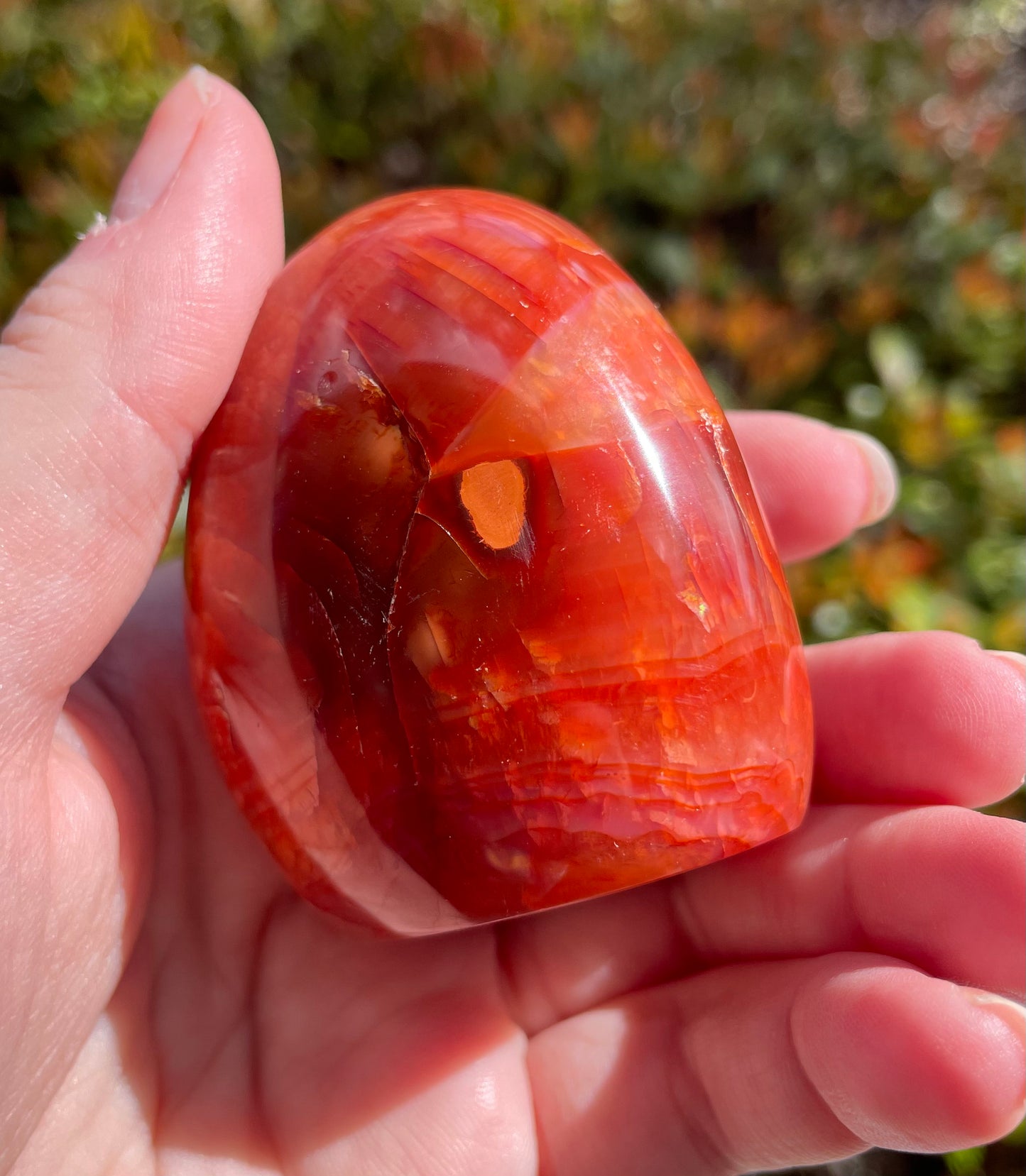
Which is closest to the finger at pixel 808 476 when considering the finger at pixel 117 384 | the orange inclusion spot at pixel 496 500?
the orange inclusion spot at pixel 496 500

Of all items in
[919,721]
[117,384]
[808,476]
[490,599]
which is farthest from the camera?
[808,476]

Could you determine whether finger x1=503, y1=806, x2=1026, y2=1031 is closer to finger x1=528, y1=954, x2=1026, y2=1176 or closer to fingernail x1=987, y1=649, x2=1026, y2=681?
finger x1=528, y1=954, x2=1026, y2=1176

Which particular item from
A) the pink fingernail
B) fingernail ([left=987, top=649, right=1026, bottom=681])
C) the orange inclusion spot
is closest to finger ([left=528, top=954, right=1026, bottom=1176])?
the pink fingernail

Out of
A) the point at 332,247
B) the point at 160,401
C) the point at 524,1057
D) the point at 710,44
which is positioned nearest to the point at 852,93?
the point at 710,44

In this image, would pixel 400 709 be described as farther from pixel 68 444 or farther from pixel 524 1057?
pixel 524 1057

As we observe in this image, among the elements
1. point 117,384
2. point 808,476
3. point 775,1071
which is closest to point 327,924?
point 775,1071

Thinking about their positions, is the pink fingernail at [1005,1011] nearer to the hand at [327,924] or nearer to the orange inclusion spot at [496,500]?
the hand at [327,924]

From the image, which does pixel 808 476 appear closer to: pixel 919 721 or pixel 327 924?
pixel 919 721
